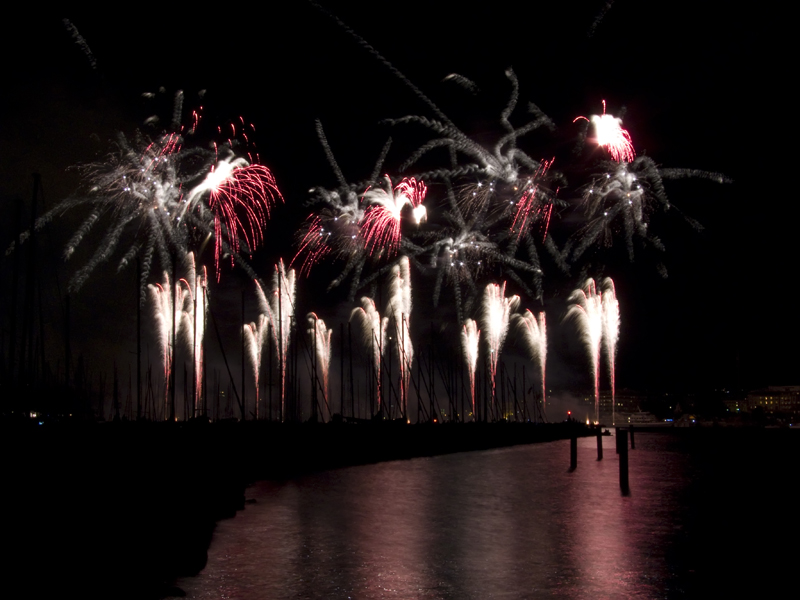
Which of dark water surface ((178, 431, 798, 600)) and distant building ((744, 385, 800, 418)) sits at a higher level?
dark water surface ((178, 431, 798, 600))

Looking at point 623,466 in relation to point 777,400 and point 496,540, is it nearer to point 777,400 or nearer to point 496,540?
point 496,540

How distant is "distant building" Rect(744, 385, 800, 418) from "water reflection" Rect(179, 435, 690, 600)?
157m

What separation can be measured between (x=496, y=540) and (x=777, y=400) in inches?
7214

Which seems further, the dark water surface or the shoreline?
the dark water surface

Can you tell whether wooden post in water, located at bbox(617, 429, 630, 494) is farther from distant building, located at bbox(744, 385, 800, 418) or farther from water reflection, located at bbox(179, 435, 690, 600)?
distant building, located at bbox(744, 385, 800, 418)

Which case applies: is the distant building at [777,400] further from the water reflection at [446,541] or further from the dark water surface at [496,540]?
the water reflection at [446,541]

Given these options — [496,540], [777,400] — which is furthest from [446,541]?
[777,400]

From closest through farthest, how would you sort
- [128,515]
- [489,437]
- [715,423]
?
[128,515] → [489,437] → [715,423]

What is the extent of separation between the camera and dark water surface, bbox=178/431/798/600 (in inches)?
524

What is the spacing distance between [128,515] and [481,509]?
51.7 ft

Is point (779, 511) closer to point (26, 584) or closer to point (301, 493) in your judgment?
point (301, 493)

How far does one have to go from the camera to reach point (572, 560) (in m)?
15.7

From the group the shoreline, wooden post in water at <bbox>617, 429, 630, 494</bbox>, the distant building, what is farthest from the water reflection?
the distant building

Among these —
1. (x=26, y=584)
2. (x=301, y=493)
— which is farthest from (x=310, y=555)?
(x=301, y=493)
